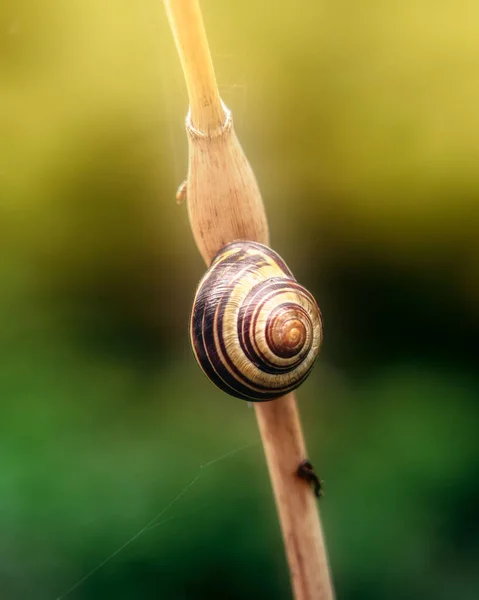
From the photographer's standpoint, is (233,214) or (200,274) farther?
(200,274)

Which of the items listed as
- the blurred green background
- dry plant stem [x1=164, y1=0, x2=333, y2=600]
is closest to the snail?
dry plant stem [x1=164, y1=0, x2=333, y2=600]

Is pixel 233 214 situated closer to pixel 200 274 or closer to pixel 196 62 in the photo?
pixel 196 62

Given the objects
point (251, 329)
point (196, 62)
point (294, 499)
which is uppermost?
point (196, 62)

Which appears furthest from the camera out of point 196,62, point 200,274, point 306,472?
point 200,274

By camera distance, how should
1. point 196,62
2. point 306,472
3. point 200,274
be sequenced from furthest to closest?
point 200,274
point 306,472
point 196,62

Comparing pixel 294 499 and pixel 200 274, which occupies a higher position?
pixel 200 274

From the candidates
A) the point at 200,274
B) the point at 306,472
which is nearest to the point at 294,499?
the point at 306,472

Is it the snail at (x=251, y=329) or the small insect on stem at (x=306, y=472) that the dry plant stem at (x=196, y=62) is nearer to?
the snail at (x=251, y=329)
